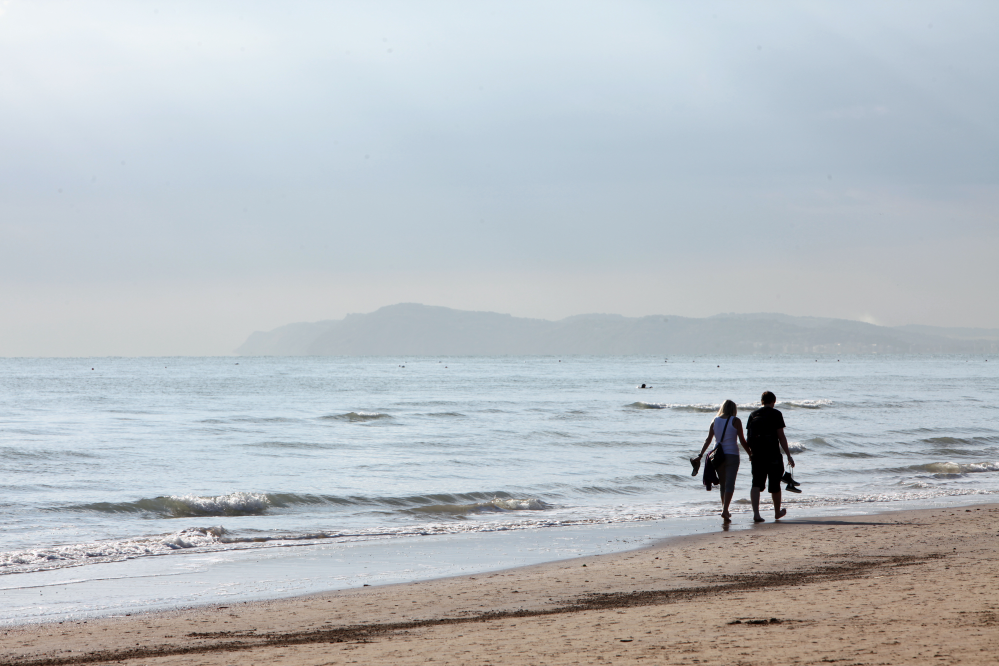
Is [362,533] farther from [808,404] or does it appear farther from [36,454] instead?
[808,404]

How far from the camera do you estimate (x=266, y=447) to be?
23844 millimetres

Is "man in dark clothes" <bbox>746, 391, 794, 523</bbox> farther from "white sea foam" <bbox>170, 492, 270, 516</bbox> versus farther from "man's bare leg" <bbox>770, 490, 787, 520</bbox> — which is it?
"white sea foam" <bbox>170, 492, 270, 516</bbox>

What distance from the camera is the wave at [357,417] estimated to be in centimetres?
3562

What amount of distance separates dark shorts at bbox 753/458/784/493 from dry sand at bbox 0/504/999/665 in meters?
2.70

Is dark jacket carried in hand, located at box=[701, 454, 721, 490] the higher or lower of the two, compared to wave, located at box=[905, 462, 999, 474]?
higher

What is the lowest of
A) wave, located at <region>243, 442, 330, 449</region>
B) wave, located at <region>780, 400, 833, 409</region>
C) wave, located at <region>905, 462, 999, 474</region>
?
wave, located at <region>780, 400, 833, 409</region>

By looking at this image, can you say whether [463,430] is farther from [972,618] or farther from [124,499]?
[972,618]

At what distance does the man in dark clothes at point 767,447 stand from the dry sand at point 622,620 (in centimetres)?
270

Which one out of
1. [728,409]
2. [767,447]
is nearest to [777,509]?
[767,447]

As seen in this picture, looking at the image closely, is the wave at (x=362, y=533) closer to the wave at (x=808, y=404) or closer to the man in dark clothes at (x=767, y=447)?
the man in dark clothes at (x=767, y=447)

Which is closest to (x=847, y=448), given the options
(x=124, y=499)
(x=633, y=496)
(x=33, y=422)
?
(x=633, y=496)

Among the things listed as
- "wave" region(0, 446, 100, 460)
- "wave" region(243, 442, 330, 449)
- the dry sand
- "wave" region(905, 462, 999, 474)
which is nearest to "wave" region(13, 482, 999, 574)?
the dry sand

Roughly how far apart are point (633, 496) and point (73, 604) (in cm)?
1096

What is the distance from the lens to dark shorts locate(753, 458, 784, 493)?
1234 centimetres
